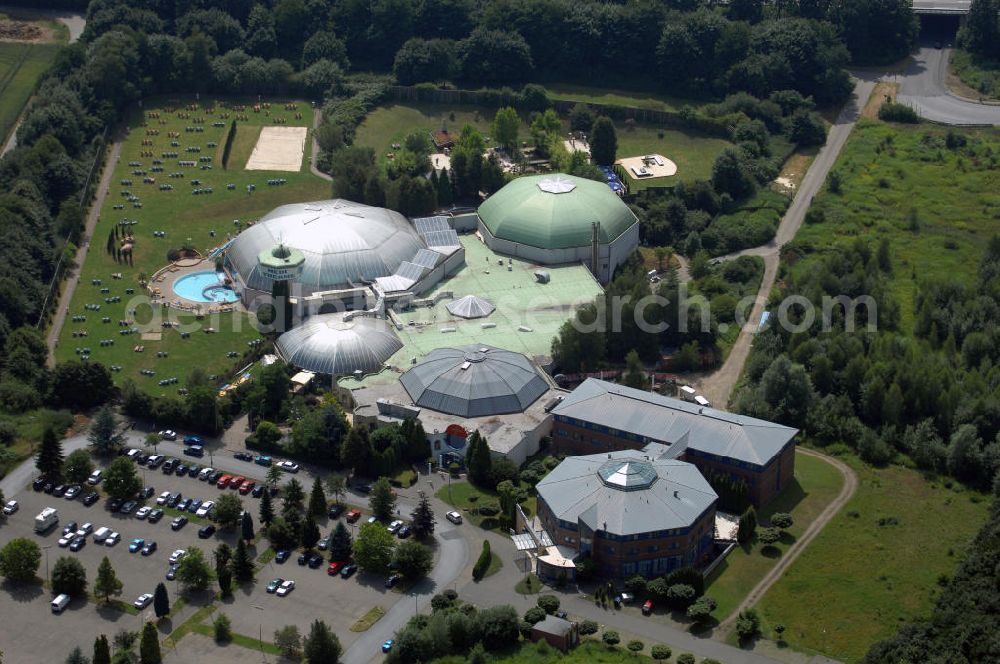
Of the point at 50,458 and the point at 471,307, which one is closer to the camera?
the point at 50,458

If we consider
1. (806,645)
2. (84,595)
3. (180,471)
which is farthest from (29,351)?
(806,645)

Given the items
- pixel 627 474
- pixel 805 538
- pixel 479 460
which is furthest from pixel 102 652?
pixel 805 538

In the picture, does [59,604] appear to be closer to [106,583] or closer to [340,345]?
[106,583]

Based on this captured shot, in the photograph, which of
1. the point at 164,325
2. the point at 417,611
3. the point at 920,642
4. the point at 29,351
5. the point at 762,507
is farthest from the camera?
the point at 164,325

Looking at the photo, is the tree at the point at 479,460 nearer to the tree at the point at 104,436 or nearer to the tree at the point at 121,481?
the tree at the point at 121,481

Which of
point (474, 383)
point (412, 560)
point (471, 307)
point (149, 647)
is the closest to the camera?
point (149, 647)

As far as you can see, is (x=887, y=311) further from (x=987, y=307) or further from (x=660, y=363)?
(x=660, y=363)

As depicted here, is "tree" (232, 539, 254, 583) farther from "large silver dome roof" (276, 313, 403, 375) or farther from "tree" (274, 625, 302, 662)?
"large silver dome roof" (276, 313, 403, 375)
